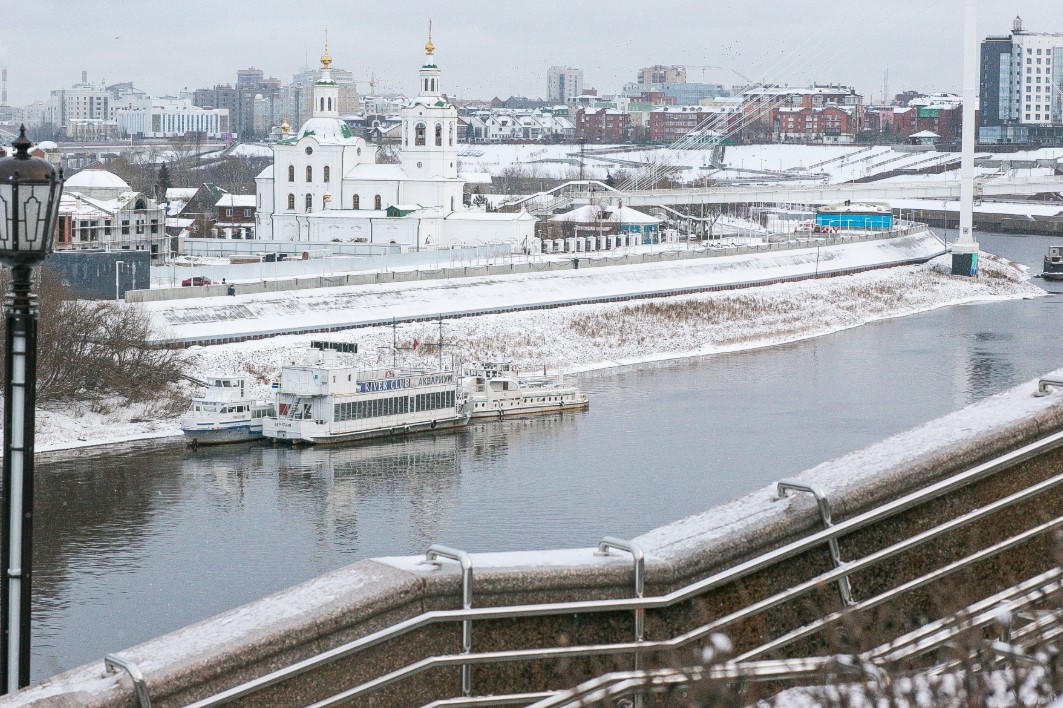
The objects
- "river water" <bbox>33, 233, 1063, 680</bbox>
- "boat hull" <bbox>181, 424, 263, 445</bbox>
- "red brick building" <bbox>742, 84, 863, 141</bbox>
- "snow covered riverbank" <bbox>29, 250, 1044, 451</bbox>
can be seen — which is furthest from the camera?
"red brick building" <bbox>742, 84, 863, 141</bbox>

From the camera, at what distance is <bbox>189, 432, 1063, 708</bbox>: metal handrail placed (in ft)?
6.61

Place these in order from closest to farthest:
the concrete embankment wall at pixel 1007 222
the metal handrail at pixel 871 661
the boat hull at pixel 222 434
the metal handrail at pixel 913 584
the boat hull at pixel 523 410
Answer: the metal handrail at pixel 871 661, the metal handrail at pixel 913 584, the boat hull at pixel 222 434, the boat hull at pixel 523 410, the concrete embankment wall at pixel 1007 222

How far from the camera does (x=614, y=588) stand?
7.30 ft

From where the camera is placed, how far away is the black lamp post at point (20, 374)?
2.49 meters

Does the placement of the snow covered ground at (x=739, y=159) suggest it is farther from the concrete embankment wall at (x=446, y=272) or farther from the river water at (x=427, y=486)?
the river water at (x=427, y=486)

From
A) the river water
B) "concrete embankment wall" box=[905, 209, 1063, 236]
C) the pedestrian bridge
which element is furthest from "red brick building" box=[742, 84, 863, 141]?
the river water

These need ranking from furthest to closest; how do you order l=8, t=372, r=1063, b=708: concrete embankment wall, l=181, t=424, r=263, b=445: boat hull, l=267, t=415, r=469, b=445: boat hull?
1. l=267, t=415, r=469, b=445: boat hull
2. l=181, t=424, r=263, b=445: boat hull
3. l=8, t=372, r=1063, b=708: concrete embankment wall

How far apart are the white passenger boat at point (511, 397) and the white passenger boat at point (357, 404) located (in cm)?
34

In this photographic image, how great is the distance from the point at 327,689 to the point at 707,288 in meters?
24.4

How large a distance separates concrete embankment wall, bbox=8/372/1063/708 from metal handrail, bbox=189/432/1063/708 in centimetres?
2

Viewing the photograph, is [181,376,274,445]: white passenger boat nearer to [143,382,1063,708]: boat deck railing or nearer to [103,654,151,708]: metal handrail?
[143,382,1063,708]: boat deck railing

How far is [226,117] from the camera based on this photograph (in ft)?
348

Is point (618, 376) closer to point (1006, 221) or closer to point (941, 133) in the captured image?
point (1006, 221)

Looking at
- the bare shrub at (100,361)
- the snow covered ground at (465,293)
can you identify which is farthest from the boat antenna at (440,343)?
the bare shrub at (100,361)
